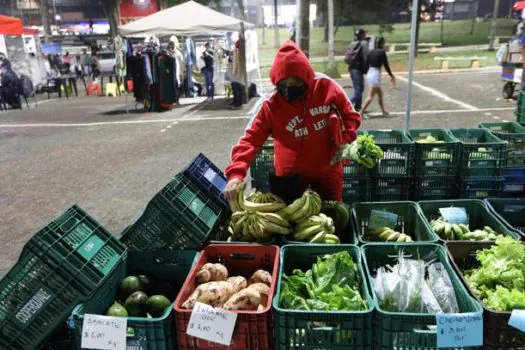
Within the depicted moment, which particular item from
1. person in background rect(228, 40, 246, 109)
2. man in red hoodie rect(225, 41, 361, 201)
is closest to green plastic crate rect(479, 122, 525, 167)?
man in red hoodie rect(225, 41, 361, 201)

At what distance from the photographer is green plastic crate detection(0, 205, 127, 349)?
2.34 metres

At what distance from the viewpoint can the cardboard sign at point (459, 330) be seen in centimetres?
204

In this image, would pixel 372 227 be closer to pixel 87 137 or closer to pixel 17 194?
pixel 17 194

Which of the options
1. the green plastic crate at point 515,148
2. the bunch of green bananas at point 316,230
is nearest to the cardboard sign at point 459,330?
the bunch of green bananas at point 316,230

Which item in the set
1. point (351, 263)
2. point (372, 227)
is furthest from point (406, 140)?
point (351, 263)

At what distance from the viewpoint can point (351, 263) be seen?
2.58m

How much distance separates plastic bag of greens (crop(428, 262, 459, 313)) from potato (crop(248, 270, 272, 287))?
2.82ft

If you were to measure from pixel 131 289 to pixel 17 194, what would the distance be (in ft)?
18.6

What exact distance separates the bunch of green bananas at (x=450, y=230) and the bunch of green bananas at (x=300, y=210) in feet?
2.92

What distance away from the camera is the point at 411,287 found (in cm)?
231

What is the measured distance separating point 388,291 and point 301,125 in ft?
4.72

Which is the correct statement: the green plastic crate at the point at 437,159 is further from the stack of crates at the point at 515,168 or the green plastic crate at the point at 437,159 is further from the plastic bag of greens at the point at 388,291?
the plastic bag of greens at the point at 388,291

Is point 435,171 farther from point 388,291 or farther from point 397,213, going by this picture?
point 388,291

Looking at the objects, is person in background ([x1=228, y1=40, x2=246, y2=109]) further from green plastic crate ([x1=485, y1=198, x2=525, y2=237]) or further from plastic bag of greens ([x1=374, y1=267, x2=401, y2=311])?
plastic bag of greens ([x1=374, y1=267, x2=401, y2=311])
